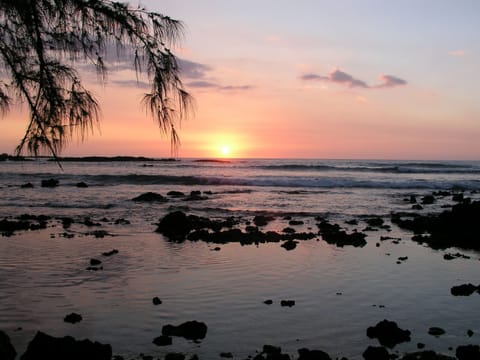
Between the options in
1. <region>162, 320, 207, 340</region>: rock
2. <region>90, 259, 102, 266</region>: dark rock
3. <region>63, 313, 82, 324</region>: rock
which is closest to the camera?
<region>162, 320, 207, 340</region>: rock

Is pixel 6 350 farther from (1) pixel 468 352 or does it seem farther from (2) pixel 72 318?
(1) pixel 468 352

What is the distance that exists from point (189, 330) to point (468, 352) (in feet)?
11.0

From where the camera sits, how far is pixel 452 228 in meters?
17.5

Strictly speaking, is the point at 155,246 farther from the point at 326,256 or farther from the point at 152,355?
the point at 152,355

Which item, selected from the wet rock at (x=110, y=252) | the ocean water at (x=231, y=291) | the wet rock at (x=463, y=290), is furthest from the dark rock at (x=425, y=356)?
the wet rock at (x=110, y=252)

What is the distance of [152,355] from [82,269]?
5029 mm

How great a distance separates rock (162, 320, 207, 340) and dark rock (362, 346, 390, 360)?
2.04m

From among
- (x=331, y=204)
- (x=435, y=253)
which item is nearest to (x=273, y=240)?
(x=435, y=253)

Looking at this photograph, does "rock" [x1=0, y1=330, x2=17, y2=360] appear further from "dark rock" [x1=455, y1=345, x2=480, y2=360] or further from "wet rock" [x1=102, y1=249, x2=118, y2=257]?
"wet rock" [x1=102, y1=249, x2=118, y2=257]

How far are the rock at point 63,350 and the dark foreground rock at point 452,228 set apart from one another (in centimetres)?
1150

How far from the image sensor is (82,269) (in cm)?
1001

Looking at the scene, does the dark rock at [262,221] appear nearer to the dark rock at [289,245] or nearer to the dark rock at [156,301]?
the dark rock at [289,245]

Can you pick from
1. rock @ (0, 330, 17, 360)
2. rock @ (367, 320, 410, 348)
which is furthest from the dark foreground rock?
rock @ (0, 330, 17, 360)

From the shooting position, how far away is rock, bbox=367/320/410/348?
6074 millimetres
